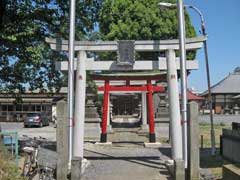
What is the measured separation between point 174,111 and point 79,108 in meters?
3.11

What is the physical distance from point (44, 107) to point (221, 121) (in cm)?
2448

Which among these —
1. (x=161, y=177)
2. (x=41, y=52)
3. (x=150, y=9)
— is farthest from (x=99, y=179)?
(x=150, y=9)

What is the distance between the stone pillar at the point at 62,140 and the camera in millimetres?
11328

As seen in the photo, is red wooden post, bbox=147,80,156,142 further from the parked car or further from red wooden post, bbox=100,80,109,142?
the parked car

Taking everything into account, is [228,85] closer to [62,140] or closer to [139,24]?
[139,24]

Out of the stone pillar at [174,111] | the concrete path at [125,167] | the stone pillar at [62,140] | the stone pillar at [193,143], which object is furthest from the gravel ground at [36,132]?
the stone pillar at [193,143]

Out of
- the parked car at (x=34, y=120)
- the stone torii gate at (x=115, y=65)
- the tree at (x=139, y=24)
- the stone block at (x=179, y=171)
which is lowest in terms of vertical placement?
the stone block at (x=179, y=171)

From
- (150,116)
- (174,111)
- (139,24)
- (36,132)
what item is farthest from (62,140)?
(139,24)

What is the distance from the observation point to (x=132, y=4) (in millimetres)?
40625

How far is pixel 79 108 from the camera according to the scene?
14.1m

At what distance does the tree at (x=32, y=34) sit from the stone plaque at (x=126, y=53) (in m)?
3.15

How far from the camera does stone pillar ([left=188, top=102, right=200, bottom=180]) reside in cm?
1138

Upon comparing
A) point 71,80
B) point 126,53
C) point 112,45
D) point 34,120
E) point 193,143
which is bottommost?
point 193,143

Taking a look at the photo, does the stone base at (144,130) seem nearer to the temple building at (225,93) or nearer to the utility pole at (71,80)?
the utility pole at (71,80)
